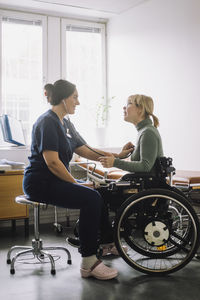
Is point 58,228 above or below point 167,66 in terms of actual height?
below

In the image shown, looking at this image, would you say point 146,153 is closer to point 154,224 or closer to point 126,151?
point 126,151

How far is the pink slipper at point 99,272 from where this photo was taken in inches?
93.4

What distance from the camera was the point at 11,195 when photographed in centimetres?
351

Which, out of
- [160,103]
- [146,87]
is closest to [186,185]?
[160,103]

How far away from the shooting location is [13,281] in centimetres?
238

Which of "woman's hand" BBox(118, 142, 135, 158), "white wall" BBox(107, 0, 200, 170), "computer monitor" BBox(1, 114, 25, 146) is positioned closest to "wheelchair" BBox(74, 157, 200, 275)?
"woman's hand" BBox(118, 142, 135, 158)

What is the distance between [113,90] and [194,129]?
137cm

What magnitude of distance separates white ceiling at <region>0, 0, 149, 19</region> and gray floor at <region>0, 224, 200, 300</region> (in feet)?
8.77

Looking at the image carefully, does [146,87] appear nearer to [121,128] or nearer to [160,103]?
[160,103]

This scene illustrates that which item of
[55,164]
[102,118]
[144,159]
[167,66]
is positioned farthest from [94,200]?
[102,118]

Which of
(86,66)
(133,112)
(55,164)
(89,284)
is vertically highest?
(86,66)

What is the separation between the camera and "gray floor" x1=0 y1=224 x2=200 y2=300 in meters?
2.15

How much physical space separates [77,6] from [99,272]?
2.94 m

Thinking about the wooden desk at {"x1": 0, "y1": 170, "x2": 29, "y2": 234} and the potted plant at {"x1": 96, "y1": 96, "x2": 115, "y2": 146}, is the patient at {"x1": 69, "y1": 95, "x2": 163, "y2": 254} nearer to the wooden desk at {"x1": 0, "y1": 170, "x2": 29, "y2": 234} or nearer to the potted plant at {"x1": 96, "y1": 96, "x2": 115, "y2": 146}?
the wooden desk at {"x1": 0, "y1": 170, "x2": 29, "y2": 234}
